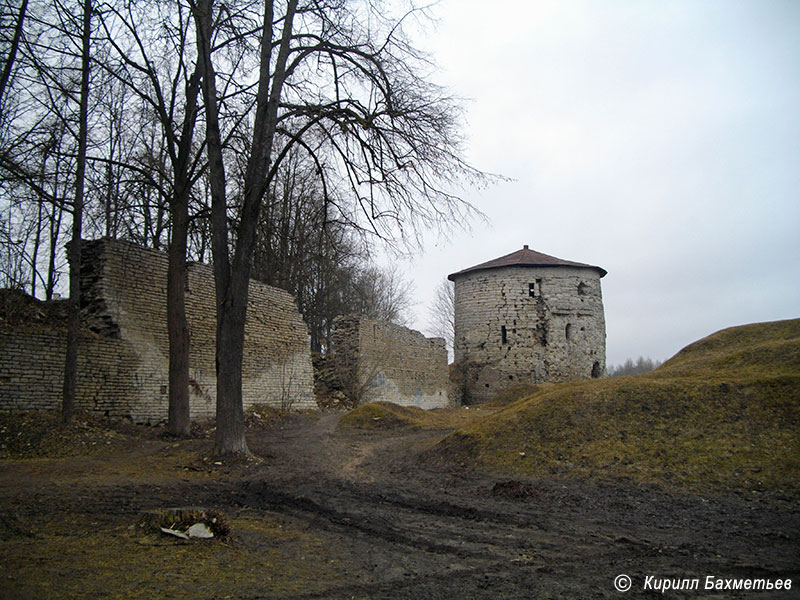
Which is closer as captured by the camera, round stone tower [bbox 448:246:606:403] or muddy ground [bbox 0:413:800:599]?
muddy ground [bbox 0:413:800:599]

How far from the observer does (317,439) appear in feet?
40.7

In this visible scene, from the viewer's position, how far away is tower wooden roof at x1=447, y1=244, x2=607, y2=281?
30.4 m

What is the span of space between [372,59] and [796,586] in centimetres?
887

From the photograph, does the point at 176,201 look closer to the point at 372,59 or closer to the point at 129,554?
the point at 372,59

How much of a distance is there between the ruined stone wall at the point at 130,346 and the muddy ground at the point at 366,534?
2.34 metres

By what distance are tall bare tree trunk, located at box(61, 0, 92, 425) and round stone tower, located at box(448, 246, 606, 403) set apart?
22.4m

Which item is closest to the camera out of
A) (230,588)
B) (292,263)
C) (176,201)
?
(230,588)

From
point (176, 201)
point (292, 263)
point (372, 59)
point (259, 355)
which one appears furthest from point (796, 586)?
point (292, 263)

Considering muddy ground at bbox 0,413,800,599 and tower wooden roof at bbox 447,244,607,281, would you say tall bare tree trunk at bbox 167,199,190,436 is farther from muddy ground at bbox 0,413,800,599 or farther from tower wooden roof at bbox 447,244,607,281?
tower wooden roof at bbox 447,244,607,281

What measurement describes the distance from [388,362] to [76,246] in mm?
13380

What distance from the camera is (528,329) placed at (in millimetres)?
29719
